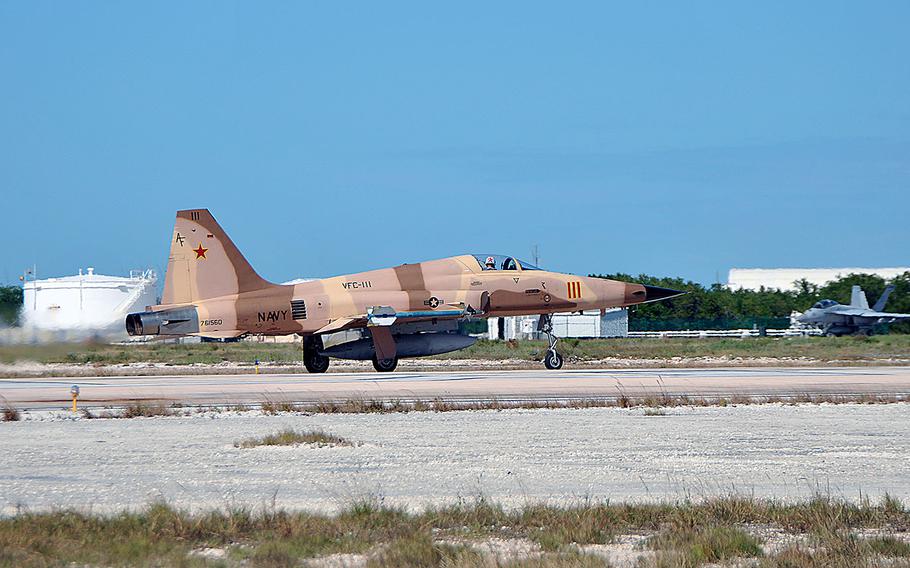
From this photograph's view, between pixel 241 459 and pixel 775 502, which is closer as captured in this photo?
pixel 775 502

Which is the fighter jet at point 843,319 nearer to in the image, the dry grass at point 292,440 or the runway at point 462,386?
the runway at point 462,386

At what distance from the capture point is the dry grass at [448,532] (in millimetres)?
7895

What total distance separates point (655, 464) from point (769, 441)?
3154 mm

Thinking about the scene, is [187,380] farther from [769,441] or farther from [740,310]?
[740,310]

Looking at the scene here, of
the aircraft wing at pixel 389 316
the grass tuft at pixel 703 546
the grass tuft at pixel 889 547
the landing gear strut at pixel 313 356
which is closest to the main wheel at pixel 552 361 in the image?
the aircraft wing at pixel 389 316

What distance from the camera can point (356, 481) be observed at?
11.9 metres

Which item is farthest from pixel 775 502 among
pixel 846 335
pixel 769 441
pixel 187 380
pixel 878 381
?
pixel 846 335

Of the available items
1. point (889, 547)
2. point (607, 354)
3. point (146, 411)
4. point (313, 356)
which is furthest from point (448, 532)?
point (607, 354)

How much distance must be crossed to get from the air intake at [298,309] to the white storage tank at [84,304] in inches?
188

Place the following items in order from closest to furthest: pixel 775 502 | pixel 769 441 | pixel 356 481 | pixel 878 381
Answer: pixel 775 502, pixel 356 481, pixel 769 441, pixel 878 381

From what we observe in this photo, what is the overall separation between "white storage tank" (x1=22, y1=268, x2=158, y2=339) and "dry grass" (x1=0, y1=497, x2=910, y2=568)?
20.3 metres

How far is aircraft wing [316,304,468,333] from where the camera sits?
1283 inches

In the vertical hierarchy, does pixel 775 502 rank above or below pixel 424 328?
below

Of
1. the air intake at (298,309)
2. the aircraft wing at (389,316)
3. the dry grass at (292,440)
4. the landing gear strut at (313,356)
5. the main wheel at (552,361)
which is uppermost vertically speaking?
the air intake at (298,309)
